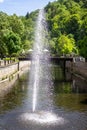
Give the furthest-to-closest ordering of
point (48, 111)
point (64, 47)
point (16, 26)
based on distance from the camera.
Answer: point (64, 47), point (16, 26), point (48, 111)

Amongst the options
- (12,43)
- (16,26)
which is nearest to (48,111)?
(12,43)

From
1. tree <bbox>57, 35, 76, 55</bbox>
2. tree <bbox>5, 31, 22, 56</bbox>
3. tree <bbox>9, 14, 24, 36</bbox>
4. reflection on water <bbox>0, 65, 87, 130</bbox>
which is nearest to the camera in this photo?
reflection on water <bbox>0, 65, 87, 130</bbox>

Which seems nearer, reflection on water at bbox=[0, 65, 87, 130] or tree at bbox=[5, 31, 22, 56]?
reflection on water at bbox=[0, 65, 87, 130]

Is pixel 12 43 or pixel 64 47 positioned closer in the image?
pixel 12 43

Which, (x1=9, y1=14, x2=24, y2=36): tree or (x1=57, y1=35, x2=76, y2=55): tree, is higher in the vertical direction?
(x1=9, y1=14, x2=24, y2=36): tree

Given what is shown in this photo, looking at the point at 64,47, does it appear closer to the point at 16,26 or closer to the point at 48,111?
the point at 16,26

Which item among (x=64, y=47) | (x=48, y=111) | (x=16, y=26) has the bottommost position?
(x=48, y=111)

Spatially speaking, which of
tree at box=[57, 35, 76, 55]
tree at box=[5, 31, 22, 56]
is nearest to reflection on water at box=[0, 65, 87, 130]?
tree at box=[5, 31, 22, 56]

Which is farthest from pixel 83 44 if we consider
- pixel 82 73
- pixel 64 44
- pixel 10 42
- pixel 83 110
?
pixel 64 44

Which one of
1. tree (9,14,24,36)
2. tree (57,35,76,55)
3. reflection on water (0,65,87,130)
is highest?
tree (9,14,24,36)

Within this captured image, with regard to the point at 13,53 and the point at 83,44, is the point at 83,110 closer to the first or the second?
the point at 83,44

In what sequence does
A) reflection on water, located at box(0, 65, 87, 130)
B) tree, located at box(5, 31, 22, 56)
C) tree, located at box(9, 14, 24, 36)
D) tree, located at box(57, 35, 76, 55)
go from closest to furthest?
reflection on water, located at box(0, 65, 87, 130), tree, located at box(5, 31, 22, 56), tree, located at box(9, 14, 24, 36), tree, located at box(57, 35, 76, 55)

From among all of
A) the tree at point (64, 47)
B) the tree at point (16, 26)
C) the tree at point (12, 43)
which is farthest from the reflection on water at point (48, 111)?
the tree at point (64, 47)

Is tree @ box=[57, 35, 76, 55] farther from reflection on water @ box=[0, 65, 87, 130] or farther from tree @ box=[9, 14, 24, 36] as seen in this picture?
reflection on water @ box=[0, 65, 87, 130]
